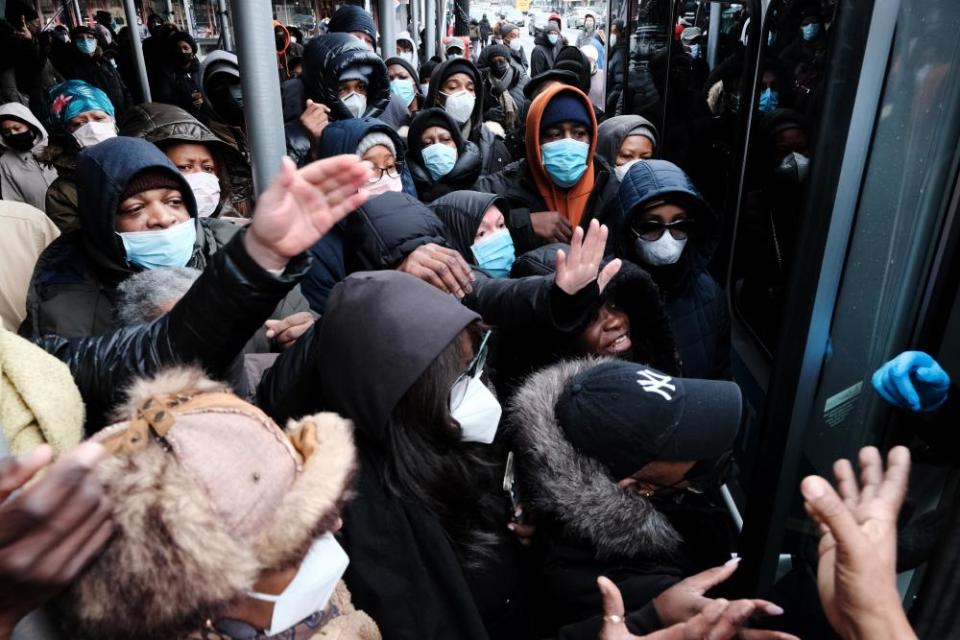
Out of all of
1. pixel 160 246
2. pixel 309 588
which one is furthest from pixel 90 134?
pixel 309 588

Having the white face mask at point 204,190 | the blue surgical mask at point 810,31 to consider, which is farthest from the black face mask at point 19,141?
the blue surgical mask at point 810,31

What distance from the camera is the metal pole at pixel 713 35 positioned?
11.7 feet

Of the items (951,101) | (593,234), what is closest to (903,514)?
(951,101)

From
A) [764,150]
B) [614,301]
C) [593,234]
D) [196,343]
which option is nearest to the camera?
[196,343]

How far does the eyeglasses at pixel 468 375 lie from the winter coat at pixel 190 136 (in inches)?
74.9

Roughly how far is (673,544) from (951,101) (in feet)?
3.73

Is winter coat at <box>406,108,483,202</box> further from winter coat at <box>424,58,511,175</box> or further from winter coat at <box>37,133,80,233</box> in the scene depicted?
winter coat at <box>37,133,80,233</box>

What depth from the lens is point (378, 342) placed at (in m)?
1.30

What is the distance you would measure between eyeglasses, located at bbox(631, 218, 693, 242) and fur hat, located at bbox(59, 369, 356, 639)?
1773 millimetres

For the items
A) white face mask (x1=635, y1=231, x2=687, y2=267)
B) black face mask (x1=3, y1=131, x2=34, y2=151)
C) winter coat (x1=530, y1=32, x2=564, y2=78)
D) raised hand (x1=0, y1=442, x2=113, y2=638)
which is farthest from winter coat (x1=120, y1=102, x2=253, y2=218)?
winter coat (x1=530, y1=32, x2=564, y2=78)

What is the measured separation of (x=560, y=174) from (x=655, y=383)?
2.01 meters

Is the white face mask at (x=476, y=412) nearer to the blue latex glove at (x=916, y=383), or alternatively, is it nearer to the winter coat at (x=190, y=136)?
the blue latex glove at (x=916, y=383)

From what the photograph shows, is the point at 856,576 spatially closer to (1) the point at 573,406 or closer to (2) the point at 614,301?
(1) the point at 573,406

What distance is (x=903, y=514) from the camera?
60.9 inches
